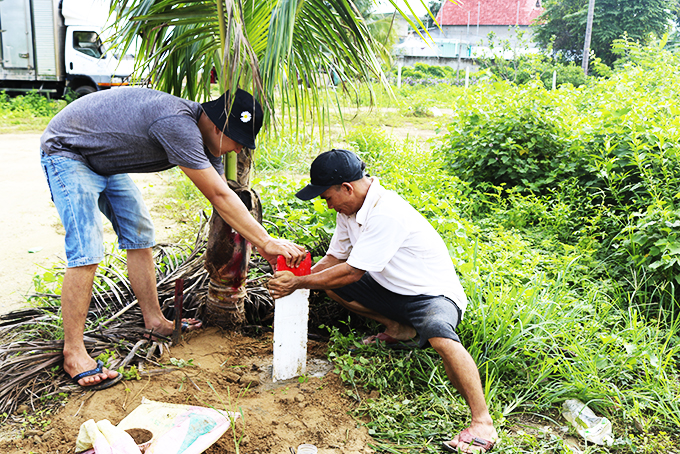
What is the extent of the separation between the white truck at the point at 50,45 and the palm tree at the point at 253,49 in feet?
36.9

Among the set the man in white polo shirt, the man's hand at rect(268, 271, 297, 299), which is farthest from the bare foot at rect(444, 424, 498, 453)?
the man's hand at rect(268, 271, 297, 299)

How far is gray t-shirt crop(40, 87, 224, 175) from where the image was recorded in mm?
2496

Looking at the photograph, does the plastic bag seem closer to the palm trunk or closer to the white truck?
the palm trunk

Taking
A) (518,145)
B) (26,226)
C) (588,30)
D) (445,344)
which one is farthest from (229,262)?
(588,30)

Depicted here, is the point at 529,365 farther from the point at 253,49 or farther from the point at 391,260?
the point at 253,49

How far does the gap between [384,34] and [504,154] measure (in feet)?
10.5

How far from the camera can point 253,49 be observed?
116 inches

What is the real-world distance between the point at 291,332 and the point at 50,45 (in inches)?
542

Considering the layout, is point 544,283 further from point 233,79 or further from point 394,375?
point 233,79

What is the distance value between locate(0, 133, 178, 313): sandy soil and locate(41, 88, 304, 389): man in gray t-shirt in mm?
1194

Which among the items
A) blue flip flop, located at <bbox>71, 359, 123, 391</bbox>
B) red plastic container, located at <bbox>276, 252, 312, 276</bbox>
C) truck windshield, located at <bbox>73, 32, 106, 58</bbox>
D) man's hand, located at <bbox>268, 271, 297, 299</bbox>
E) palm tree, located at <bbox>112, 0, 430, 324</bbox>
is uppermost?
truck windshield, located at <bbox>73, 32, 106, 58</bbox>

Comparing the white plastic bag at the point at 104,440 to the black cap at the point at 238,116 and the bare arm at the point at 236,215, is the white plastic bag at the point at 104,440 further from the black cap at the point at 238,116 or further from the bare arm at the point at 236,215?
the black cap at the point at 238,116

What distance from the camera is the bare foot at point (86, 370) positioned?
261 centimetres

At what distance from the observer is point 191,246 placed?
13.9ft
